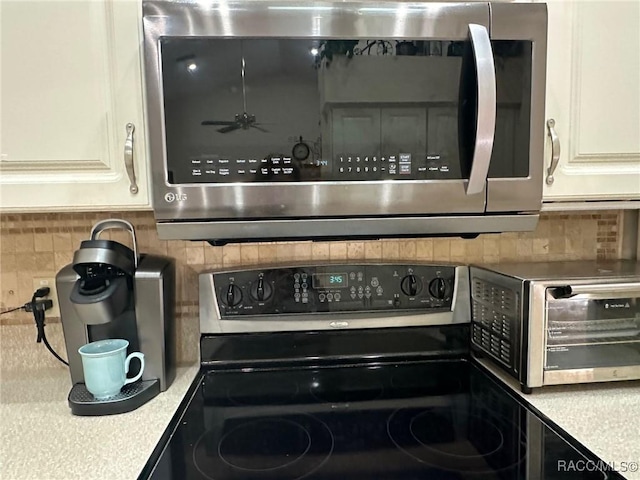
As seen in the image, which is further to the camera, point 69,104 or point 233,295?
point 233,295

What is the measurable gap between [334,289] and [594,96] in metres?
0.67

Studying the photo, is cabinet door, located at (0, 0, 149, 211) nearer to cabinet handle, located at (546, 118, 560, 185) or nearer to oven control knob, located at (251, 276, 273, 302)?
oven control knob, located at (251, 276, 273, 302)

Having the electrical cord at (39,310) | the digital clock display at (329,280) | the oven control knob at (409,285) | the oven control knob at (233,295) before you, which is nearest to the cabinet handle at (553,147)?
the oven control knob at (409,285)

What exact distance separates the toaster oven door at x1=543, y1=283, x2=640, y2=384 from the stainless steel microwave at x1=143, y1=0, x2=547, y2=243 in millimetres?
274

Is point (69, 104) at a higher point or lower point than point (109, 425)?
higher

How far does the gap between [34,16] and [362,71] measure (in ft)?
1.92

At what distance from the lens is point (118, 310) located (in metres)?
0.95

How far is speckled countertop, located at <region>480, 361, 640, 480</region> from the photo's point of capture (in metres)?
0.78

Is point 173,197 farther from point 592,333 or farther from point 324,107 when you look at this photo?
point 592,333

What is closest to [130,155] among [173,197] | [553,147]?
[173,197]

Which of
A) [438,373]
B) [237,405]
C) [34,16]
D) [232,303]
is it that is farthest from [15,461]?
[438,373]

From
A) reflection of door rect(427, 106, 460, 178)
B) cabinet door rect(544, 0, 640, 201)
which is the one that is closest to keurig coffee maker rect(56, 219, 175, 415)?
reflection of door rect(427, 106, 460, 178)

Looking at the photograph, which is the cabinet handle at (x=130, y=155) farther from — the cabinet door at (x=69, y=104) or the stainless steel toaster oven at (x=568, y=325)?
the stainless steel toaster oven at (x=568, y=325)

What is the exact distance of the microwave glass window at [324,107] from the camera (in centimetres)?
83
